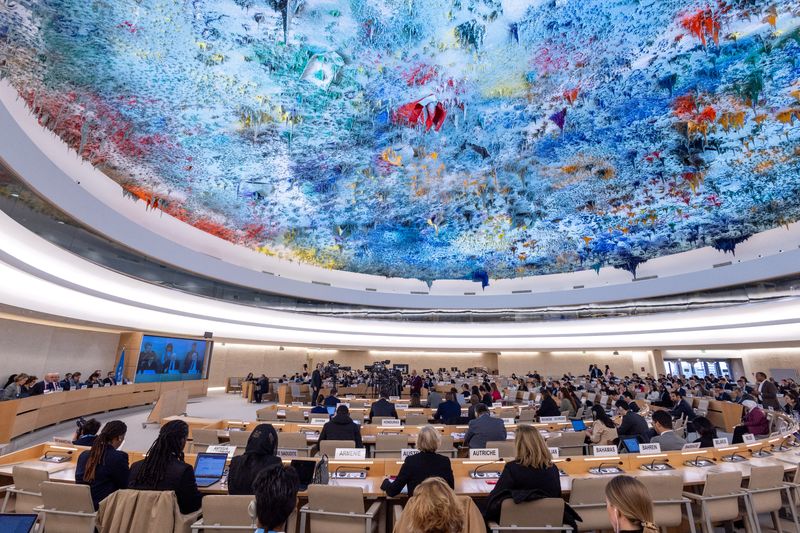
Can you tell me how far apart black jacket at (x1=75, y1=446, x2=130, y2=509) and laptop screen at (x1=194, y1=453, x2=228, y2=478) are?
86cm

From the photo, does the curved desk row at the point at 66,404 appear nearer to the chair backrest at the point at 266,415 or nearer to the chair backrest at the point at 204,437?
the chair backrest at the point at 266,415

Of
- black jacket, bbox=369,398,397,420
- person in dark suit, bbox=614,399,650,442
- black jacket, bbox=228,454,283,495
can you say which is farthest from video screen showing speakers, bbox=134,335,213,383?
person in dark suit, bbox=614,399,650,442

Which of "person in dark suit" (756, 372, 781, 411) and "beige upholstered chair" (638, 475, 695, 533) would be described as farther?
"person in dark suit" (756, 372, 781, 411)

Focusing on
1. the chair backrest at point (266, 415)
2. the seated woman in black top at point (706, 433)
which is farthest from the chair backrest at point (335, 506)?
the chair backrest at point (266, 415)

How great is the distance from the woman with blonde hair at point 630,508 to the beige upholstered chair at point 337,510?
193cm

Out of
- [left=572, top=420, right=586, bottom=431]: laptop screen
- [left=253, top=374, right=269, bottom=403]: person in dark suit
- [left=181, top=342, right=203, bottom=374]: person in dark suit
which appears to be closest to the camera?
[left=572, top=420, right=586, bottom=431]: laptop screen

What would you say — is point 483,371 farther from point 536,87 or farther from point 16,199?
point 16,199

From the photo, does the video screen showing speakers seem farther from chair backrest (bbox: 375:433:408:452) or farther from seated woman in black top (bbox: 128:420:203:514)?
seated woman in black top (bbox: 128:420:203:514)

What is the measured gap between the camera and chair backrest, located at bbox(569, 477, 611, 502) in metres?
3.44

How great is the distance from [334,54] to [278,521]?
21.0 feet

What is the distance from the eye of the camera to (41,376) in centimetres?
1117

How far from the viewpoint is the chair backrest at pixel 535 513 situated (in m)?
2.87

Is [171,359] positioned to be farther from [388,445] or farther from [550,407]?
[550,407]

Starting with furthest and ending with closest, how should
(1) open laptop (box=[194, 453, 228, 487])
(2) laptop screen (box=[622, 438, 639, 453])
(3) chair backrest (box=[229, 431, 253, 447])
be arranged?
(3) chair backrest (box=[229, 431, 253, 447])
(2) laptop screen (box=[622, 438, 639, 453])
(1) open laptop (box=[194, 453, 228, 487])
